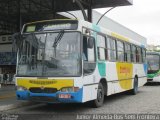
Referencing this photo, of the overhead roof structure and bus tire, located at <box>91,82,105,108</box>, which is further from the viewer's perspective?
the overhead roof structure

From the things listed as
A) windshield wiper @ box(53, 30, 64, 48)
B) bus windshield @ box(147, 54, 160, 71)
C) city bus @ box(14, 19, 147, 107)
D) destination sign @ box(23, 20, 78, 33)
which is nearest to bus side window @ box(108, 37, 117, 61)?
city bus @ box(14, 19, 147, 107)

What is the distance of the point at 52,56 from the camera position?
36.8ft

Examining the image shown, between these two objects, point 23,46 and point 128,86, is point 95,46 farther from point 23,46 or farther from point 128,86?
point 128,86

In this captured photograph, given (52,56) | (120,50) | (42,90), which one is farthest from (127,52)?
(42,90)

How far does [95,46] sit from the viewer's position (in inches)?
486

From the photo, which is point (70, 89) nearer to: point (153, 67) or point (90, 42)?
point (90, 42)

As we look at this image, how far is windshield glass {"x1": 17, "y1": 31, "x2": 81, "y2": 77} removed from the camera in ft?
36.1

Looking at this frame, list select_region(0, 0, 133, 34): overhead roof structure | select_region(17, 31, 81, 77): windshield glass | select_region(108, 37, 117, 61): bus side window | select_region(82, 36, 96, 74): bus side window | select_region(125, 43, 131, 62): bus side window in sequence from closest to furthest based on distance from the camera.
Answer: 1. select_region(17, 31, 81, 77): windshield glass
2. select_region(82, 36, 96, 74): bus side window
3. select_region(108, 37, 117, 61): bus side window
4. select_region(125, 43, 131, 62): bus side window
5. select_region(0, 0, 133, 34): overhead roof structure

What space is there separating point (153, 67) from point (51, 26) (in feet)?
56.6

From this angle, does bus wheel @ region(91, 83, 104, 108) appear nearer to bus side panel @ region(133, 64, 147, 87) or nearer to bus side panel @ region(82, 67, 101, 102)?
bus side panel @ region(82, 67, 101, 102)

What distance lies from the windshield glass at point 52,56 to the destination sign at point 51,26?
189 mm

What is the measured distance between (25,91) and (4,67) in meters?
20.1

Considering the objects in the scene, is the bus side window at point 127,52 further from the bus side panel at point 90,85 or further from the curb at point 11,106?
the curb at point 11,106

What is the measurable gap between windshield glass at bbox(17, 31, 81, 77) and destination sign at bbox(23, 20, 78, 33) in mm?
189
